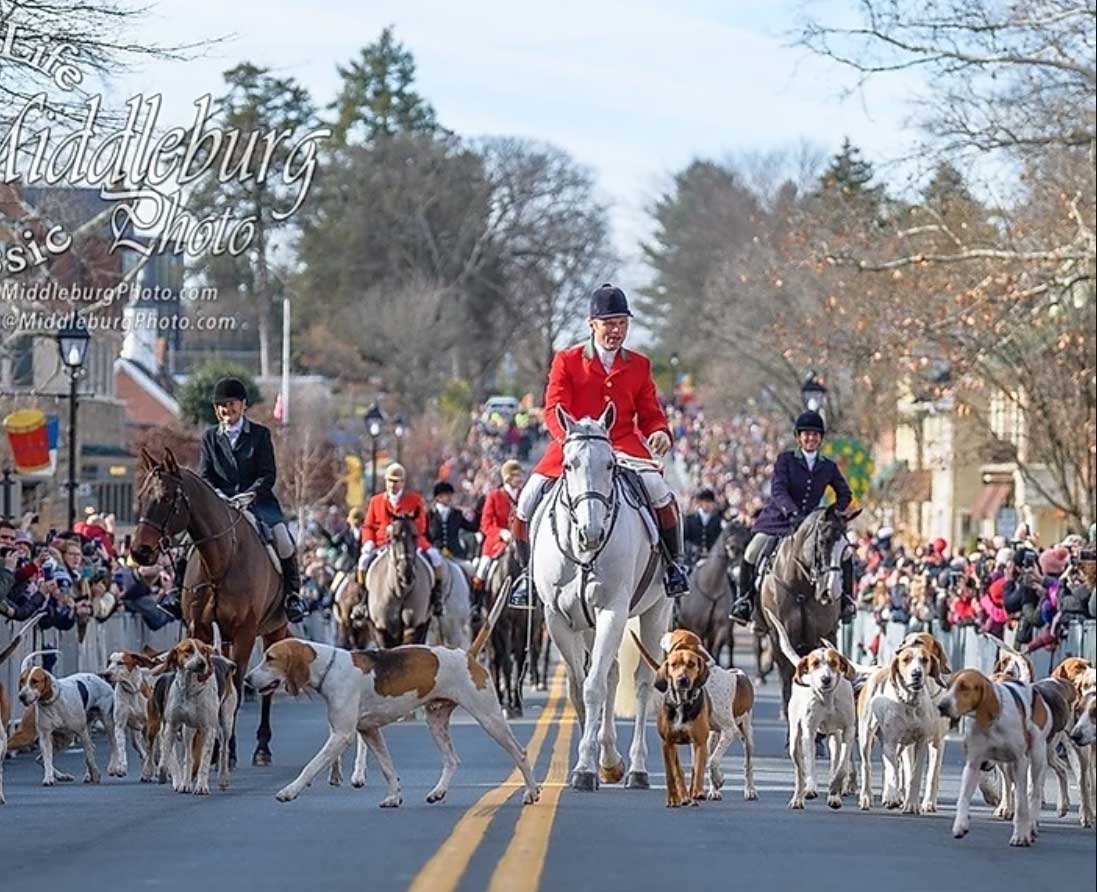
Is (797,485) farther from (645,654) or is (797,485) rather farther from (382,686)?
(382,686)

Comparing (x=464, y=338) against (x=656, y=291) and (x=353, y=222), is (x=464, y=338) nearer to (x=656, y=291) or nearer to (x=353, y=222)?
(x=353, y=222)

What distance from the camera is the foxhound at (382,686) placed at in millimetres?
15305

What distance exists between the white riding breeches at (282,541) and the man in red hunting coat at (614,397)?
3156 mm

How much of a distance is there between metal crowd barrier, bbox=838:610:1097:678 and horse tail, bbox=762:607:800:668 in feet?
3.11

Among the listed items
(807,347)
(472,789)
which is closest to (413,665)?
(472,789)

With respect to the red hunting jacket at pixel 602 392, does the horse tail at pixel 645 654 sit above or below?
below

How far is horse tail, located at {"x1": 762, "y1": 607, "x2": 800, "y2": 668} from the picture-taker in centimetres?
2073

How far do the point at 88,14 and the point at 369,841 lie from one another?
18.3 metres

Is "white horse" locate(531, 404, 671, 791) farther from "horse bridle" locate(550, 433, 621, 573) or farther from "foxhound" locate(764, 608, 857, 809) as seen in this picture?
"foxhound" locate(764, 608, 857, 809)

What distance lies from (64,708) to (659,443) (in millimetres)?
5030

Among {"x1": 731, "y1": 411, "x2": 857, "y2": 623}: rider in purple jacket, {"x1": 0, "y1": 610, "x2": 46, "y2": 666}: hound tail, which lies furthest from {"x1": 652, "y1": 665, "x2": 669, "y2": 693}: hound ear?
{"x1": 731, "y1": 411, "x2": 857, "y2": 623}: rider in purple jacket

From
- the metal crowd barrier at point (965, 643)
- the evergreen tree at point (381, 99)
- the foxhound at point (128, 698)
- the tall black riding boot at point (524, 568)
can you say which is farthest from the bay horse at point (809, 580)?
the evergreen tree at point (381, 99)

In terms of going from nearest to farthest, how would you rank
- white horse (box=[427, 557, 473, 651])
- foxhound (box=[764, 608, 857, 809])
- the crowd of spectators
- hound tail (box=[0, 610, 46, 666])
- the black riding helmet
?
foxhound (box=[764, 608, 857, 809]), hound tail (box=[0, 610, 46, 666]), the black riding helmet, the crowd of spectators, white horse (box=[427, 557, 473, 651])

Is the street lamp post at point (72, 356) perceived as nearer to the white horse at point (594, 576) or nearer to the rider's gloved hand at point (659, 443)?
the rider's gloved hand at point (659, 443)
